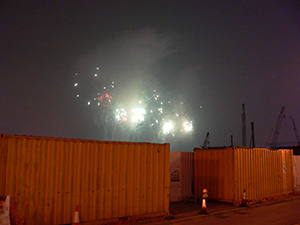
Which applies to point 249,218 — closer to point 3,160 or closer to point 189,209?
point 189,209

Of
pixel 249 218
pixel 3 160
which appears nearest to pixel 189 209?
pixel 249 218

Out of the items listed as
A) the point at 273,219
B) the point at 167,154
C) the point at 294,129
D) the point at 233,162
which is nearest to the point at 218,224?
the point at 273,219

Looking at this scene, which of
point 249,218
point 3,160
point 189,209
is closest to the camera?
point 3,160

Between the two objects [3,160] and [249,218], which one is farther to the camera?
[249,218]

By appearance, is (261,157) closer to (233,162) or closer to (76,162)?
(233,162)

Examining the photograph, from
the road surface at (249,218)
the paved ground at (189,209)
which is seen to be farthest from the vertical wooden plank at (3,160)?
the road surface at (249,218)

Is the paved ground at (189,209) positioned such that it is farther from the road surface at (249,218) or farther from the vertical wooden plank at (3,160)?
the vertical wooden plank at (3,160)

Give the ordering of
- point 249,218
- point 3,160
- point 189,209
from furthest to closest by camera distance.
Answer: point 189,209, point 249,218, point 3,160

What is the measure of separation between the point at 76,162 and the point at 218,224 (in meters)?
5.51

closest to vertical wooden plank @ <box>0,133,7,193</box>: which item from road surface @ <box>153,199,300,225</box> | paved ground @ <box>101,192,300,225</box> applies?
paved ground @ <box>101,192,300,225</box>

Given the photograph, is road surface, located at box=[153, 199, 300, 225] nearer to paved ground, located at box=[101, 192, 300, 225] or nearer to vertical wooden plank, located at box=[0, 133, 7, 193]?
paved ground, located at box=[101, 192, 300, 225]

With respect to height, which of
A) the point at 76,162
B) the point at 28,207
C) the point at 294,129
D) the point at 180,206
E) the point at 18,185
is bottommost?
the point at 180,206

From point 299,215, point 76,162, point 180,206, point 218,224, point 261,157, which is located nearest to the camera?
point 76,162

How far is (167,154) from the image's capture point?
11883 millimetres
